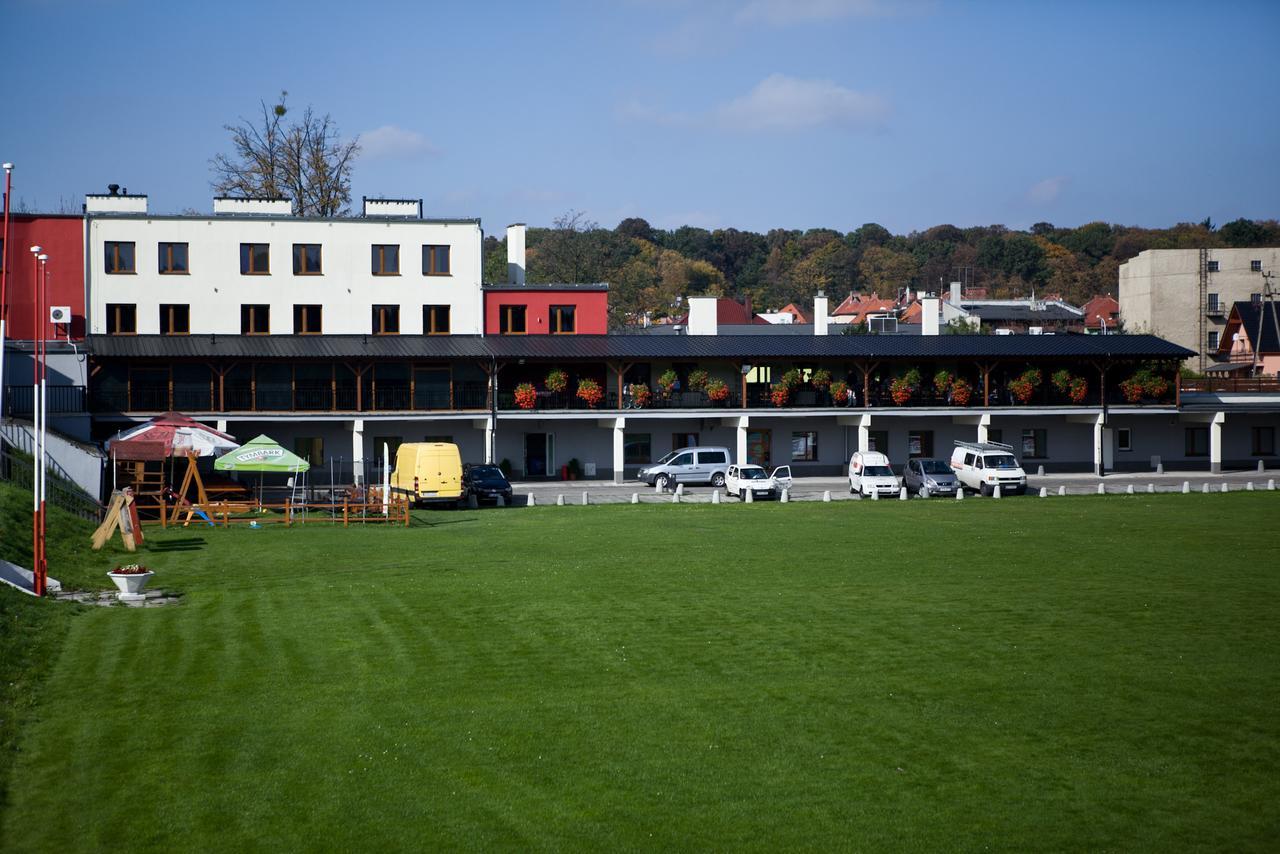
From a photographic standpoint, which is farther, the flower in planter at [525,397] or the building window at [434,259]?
the building window at [434,259]

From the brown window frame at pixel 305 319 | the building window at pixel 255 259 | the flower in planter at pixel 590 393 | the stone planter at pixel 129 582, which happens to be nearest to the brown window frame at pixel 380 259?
the brown window frame at pixel 305 319

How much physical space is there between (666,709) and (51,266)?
146 ft

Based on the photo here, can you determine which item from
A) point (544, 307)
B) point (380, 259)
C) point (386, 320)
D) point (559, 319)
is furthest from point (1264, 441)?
point (380, 259)

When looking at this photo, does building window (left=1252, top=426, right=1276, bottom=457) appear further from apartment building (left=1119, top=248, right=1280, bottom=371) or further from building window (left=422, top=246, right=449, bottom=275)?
apartment building (left=1119, top=248, right=1280, bottom=371)

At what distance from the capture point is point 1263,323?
3206 inches

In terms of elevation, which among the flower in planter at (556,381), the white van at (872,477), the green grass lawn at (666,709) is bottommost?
the green grass lawn at (666,709)

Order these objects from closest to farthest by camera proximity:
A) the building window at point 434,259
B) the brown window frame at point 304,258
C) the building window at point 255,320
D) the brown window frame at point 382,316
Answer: the building window at point 255,320, the brown window frame at point 304,258, the brown window frame at point 382,316, the building window at point 434,259

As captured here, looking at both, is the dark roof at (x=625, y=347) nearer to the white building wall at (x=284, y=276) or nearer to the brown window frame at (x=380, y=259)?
the white building wall at (x=284, y=276)

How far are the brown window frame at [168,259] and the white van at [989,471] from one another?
3327 centimetres

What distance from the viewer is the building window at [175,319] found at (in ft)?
169

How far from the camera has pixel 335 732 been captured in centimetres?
1366

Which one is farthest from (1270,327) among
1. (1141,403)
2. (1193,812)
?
(1193,812)

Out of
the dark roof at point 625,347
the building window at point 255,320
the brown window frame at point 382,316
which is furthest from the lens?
the brown window frame at point 382,316

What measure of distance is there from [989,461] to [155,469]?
30.9 metres
